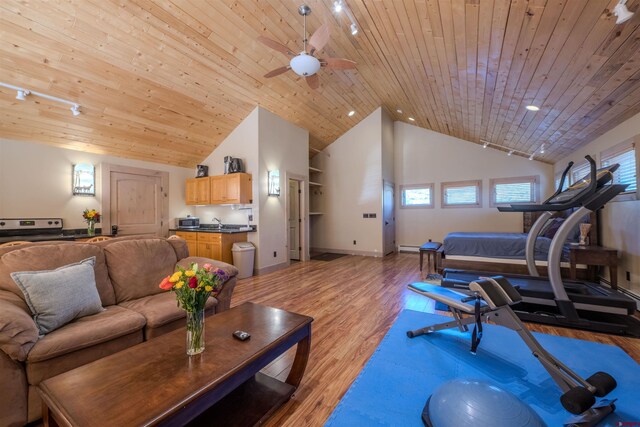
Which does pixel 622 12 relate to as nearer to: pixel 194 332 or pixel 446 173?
pixel 194 332

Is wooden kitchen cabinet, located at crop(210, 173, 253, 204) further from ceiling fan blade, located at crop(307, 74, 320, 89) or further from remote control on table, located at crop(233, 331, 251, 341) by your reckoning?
remote control on table, located at crop(233, 331, 251, 341)

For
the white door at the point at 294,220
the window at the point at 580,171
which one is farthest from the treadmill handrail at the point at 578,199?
the white door at the point at 294,220

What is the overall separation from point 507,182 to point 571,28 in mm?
5529

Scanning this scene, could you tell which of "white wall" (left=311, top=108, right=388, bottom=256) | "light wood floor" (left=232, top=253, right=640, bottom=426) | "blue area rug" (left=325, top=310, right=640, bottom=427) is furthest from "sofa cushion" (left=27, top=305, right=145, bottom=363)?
"white wall" (left=311, top=108, right=388, bottom=256)

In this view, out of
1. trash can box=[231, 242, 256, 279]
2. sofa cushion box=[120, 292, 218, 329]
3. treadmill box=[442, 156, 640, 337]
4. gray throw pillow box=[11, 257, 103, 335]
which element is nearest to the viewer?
gray throw pillow box=[11, 257, 103, 335]

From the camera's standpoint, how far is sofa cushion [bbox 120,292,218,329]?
207 cm

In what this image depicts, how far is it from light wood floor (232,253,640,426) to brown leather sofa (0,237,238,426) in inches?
41.6

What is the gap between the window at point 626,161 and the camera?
3.20m

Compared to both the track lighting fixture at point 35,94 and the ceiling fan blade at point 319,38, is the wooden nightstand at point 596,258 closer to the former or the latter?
the ceiling fan blade at point 319,38

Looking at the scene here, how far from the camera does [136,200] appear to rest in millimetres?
5594

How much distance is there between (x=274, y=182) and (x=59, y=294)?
4.18 metres

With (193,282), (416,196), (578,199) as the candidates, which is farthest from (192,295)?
(416,196)

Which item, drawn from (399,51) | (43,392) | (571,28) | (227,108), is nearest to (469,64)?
(399,51)

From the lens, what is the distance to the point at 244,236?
214 inches
